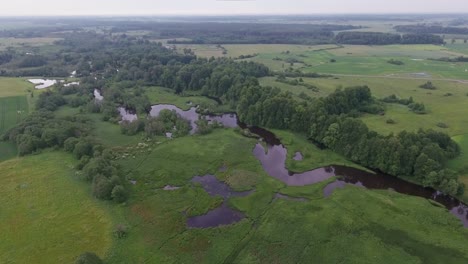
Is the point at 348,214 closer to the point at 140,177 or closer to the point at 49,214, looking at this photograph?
the point at 140,177

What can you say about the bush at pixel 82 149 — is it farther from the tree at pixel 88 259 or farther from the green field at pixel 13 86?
the green field at pixel 13 86

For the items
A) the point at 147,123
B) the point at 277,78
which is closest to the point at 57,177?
the point at 147,123

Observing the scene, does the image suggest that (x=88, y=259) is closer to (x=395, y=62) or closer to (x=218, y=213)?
(x=218, y=213)

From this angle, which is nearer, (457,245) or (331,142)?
(457,245)

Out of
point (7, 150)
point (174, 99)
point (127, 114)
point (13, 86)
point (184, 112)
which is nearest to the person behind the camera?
point (7, 150)

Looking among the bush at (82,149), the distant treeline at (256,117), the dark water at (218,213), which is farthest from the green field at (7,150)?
the dark water at (218,213)

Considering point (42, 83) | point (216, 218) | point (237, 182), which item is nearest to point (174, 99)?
point (237, 182)

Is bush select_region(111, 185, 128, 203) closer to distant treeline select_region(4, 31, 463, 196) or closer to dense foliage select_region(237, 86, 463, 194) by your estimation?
distant treeline select_region(4, 31, 463, 196)
